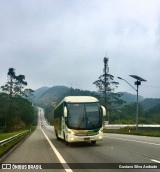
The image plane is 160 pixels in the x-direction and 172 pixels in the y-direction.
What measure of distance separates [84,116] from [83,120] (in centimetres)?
29

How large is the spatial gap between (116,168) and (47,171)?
230 centimetres

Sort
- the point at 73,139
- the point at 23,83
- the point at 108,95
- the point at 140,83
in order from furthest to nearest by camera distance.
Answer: the point at 23,83 < the point at 108,95 < the point at 140,83 < the point at 73,139

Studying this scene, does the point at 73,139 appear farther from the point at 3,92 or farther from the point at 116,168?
the point at 3,92

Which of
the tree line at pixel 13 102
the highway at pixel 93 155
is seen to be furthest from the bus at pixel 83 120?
the tree line at pixel 13 102

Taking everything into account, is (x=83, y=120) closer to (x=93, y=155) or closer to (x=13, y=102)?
(x=93, y=155)

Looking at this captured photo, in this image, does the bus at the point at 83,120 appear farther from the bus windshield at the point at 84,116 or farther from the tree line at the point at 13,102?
the tree line at the point at 13,102

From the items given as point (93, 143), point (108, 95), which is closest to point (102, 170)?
point (93, 143)

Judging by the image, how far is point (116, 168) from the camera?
13688 mm

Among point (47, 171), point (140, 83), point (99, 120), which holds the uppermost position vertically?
point (140, 83)

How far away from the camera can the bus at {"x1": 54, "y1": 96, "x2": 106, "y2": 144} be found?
26219mm

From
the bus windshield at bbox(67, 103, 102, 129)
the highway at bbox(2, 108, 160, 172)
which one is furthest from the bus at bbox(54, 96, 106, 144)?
the highway at bbox(2, 108, 160, 172)

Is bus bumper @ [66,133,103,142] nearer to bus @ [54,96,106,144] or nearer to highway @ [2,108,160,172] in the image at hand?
bus @ [54,96,106,144]

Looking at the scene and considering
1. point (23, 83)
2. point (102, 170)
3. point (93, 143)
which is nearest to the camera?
point (102, 170)

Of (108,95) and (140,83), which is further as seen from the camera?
(108,95)
